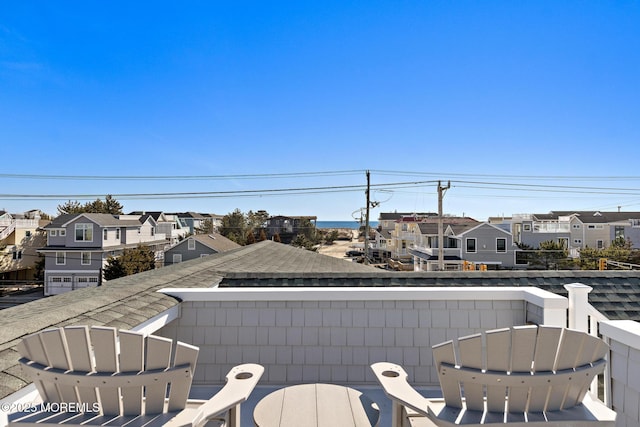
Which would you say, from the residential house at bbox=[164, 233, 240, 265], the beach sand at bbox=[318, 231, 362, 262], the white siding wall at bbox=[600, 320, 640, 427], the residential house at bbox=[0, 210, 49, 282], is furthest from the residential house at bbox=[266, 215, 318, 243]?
the white siding wall at bbox=[600, 320, 640, 427]

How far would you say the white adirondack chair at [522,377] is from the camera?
1425 mm

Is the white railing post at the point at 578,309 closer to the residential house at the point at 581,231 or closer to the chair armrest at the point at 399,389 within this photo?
the chair armrest at the point at 399,389

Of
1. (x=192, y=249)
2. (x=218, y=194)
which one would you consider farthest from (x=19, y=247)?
(x=218, y=194)

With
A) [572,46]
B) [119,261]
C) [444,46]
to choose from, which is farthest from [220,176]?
[572,46]

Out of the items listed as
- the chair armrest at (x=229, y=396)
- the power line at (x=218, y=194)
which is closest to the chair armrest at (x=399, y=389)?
the chair armrest at (x=229, y=396)

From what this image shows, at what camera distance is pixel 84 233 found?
Answer: 21.9m

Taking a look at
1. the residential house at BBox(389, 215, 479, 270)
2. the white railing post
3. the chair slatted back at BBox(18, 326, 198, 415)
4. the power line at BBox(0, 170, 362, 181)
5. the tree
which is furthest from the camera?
the power line at BBox(0, 170, 362, 181)

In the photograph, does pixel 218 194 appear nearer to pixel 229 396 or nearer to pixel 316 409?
pixel 316 409

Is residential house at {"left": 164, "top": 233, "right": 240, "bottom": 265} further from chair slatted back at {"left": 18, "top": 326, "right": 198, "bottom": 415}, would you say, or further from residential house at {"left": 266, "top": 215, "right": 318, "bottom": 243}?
chair slatted back at {"left": 18, "top": 326, "right": 198, "bottom": 415}

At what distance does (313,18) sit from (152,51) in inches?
245

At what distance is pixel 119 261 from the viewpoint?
20.7 metres

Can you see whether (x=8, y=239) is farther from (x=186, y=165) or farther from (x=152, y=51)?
(x=152, y=51)

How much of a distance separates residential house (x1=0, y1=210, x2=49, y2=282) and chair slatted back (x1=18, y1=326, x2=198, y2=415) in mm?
30183

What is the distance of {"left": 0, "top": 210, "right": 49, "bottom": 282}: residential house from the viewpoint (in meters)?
24.0
